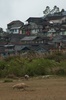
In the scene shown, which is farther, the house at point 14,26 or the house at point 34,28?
the house at point 14,26

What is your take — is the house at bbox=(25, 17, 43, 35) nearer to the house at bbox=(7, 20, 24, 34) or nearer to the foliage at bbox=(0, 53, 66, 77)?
the house at bbox=(7, 20, 24, 34)

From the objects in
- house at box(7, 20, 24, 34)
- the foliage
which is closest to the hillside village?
house at box(7, 20, 24, 34)

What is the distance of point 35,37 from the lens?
66.2m

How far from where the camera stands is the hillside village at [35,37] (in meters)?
57.2

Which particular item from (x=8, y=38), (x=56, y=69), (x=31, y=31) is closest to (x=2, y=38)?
(x=8, y=38)

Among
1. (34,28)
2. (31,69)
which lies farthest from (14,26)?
(31,69)

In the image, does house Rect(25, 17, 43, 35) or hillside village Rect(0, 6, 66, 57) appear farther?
house Rect(25, 17, 43, 35)

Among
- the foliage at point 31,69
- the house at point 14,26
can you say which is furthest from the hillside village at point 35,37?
the foliage at point 31,69

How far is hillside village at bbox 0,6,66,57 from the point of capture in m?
57.2

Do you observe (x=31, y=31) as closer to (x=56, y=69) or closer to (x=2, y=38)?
(x=2, y=38)

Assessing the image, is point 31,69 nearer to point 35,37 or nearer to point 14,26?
point 35,37

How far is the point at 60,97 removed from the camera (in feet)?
41.2

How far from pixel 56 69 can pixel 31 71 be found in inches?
79.9

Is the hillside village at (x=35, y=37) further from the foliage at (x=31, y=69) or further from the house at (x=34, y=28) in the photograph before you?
the foliage at (x=31, y=69)
